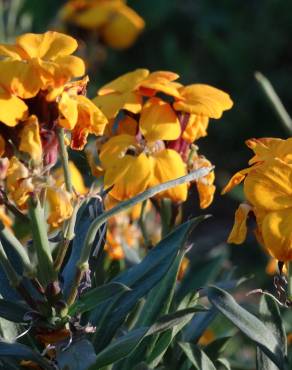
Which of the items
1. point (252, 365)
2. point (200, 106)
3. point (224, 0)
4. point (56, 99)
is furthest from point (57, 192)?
point (224, 0)

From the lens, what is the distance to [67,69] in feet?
3.92

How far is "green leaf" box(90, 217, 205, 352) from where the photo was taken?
1323mm

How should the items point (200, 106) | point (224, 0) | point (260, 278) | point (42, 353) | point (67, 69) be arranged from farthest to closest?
point (224, 0), point (260, 278), point (200, 106), point (42, 353), point (67, 69)

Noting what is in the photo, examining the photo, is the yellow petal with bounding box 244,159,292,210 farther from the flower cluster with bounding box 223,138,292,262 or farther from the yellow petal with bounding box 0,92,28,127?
the yellow petal with bounding box 0,92,28,127

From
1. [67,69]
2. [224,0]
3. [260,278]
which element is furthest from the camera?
[224,0]

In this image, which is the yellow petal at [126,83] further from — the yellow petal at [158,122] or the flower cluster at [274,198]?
the flower cluster at [274,198]

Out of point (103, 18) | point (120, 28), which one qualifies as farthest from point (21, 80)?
point (120, 28)

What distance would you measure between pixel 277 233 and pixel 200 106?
325 mm

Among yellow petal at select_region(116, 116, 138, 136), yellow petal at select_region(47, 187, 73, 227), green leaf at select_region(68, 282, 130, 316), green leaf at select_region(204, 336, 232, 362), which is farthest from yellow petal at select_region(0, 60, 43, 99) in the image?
green leaf at select_region(204, 336, 232, 362)

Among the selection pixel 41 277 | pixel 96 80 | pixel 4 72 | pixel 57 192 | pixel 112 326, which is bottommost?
pixel 96 80

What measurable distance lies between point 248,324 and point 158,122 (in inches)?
14.8

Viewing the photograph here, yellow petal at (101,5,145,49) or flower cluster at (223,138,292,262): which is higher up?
flower cluster at (223,138,292,262)

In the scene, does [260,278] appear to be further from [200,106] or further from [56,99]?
[56,99]

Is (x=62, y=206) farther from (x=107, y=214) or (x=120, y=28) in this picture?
(x=120, y=28)
